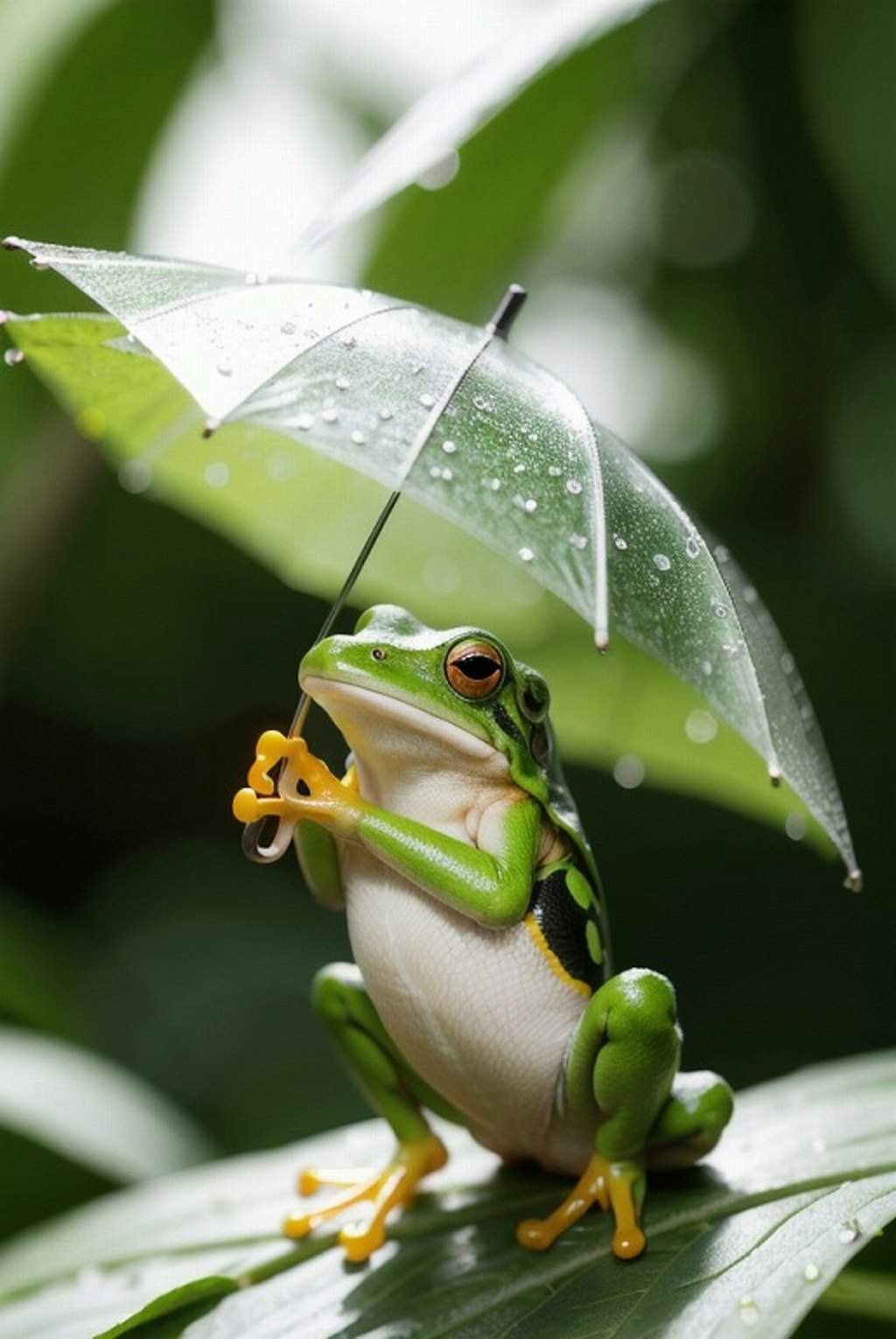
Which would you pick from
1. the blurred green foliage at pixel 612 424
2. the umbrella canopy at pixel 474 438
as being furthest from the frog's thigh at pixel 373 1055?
the blurred green foliage at pixel 612 424

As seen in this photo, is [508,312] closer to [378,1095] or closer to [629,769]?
[378,1095]

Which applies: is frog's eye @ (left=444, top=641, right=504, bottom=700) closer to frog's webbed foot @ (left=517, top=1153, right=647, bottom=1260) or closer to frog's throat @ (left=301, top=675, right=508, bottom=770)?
frog's throat @ (left=301, top=675, right=508, bottom=770)

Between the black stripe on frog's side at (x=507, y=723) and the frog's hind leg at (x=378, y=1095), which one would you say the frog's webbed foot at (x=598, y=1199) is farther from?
the black stripe on frog's side at (x=507, y=723)

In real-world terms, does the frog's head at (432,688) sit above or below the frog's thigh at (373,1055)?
above

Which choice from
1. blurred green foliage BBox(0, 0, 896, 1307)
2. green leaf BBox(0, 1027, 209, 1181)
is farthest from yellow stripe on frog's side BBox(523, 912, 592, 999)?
blurred green foliage BBox(0, 0, 896, 1307)

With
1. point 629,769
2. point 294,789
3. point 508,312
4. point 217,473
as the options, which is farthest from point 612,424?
point 294,789
